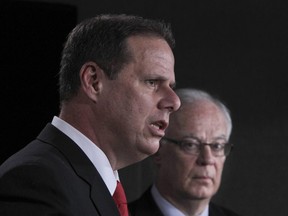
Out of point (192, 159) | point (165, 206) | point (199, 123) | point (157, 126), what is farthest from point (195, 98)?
point (157, 126)

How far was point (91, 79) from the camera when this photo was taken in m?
1.67

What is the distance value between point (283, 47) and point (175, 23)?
1.50 ft

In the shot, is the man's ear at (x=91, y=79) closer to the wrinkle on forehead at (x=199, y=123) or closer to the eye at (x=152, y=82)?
the eye at (x=152, y=82)

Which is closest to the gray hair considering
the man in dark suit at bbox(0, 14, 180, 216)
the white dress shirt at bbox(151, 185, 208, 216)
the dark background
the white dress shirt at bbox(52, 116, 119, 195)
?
the white dress shirt at bbox(151, 185, 208, 216)

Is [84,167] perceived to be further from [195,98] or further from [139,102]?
[195,98]

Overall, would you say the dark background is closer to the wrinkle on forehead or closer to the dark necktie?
the wrinkle on forehead

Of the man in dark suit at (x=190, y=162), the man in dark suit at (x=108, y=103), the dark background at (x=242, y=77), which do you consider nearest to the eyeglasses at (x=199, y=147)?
the man in dark suit at (x=190, y=162)

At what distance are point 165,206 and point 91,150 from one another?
1112mm

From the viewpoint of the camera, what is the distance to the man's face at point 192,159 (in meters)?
2.73

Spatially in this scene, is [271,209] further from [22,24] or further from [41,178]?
[41,178]

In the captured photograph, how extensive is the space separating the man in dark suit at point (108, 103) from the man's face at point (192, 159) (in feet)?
3.48

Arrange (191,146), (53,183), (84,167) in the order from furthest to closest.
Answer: (191,146) → (84,167) → (53,183)

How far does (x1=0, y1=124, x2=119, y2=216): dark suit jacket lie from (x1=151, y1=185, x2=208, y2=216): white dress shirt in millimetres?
1118

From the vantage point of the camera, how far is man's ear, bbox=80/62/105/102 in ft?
5.44
